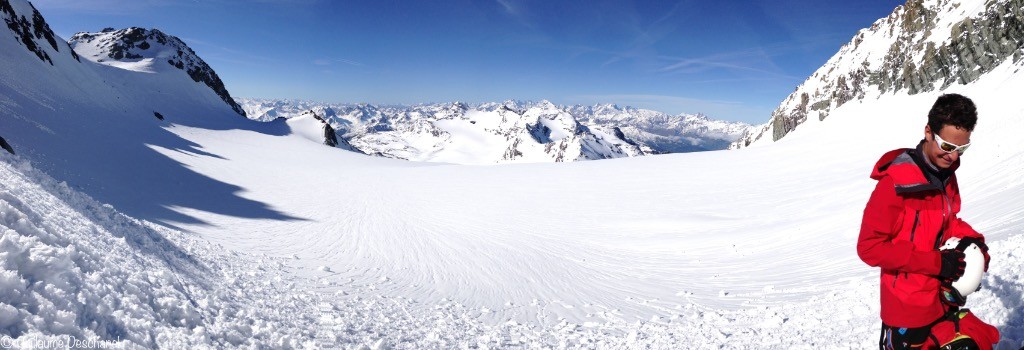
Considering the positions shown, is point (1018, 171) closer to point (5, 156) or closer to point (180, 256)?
point (180, 256)

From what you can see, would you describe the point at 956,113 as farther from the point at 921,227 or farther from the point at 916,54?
the point at 916,54

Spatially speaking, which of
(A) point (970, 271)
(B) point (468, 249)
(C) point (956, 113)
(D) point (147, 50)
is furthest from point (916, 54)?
(D) point (147, 50)

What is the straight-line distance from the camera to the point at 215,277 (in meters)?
9.40

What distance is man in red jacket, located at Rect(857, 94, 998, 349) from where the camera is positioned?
3121 millimetres

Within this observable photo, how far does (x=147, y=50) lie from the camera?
370 ft

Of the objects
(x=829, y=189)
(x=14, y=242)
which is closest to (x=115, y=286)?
(x=14, y=242)

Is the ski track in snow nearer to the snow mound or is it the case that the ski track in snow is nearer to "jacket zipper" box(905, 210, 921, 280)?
the snow mound

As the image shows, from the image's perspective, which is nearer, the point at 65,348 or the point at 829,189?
the point at 65,348

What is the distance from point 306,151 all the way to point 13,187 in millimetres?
51826

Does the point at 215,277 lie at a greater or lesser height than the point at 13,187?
lesser

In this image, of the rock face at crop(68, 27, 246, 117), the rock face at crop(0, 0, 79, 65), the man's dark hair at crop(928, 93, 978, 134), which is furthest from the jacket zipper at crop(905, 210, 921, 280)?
the rock face at crop(68, 27, 246, 117)

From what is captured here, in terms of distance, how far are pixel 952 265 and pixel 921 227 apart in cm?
37

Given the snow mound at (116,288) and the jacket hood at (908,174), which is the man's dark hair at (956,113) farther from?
the snow mound at (116,288)

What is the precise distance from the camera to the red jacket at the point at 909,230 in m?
3.16
